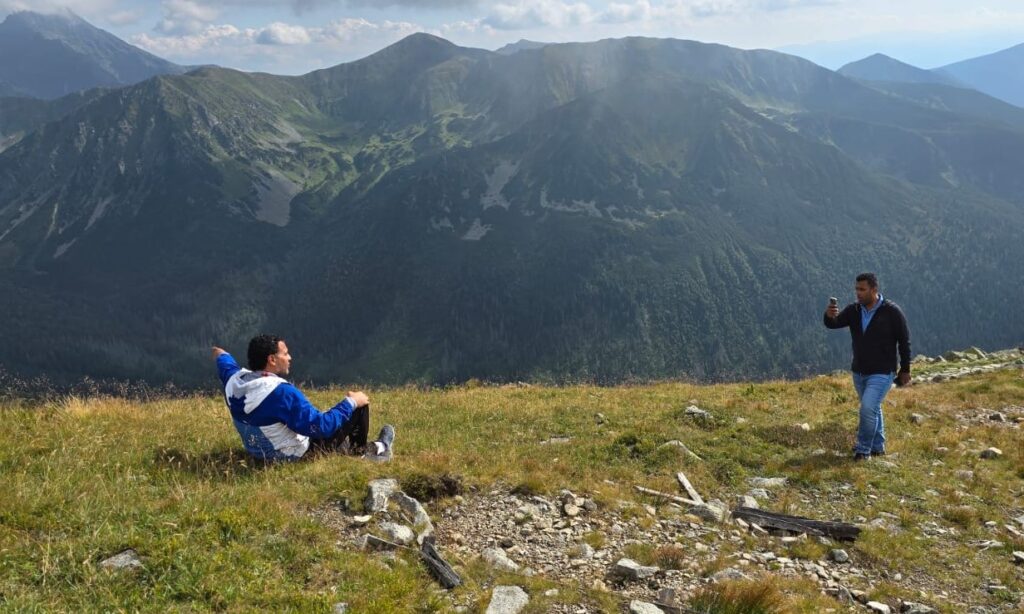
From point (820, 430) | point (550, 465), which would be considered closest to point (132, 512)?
point (550, 465)

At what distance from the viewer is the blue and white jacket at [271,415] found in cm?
938

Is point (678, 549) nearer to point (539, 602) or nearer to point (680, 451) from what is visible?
point (539, 602)

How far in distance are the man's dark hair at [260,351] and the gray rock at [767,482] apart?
32.8ft

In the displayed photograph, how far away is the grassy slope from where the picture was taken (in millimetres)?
6023

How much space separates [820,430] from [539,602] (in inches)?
469

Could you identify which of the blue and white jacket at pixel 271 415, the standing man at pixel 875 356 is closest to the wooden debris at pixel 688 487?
the standing man at pixel 875 356

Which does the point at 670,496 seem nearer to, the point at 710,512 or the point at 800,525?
the point at 710,512

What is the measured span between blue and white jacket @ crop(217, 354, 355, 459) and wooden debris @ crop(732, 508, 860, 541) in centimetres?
755

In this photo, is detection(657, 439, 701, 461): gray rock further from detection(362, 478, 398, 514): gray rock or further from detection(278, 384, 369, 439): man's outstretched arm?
detection(278, 384, 369, 439): man's outstretched arm

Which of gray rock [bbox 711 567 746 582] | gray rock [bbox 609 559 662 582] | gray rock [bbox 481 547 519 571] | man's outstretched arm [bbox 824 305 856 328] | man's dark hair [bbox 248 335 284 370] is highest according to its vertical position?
man's dark hair [bbox 248 335 284 370]

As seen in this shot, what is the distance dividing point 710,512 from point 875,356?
691cm

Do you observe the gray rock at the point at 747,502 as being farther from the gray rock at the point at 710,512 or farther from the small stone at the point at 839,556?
the small stone at the point at 839,556

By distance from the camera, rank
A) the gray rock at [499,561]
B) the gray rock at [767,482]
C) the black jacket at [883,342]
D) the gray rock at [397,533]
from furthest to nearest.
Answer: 1. the black jacket at [883,342]
2. the gray rock at [767,482]
3. the gray rock at [397,533]
4. the gray rock at [499,561]

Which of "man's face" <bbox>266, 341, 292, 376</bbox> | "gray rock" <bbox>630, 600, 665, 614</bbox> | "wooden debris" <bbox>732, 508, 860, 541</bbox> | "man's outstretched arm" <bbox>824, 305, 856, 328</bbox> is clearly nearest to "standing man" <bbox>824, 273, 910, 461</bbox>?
"man's outstretched arm" <bbox>824, 305, 856, 328</bbox>
